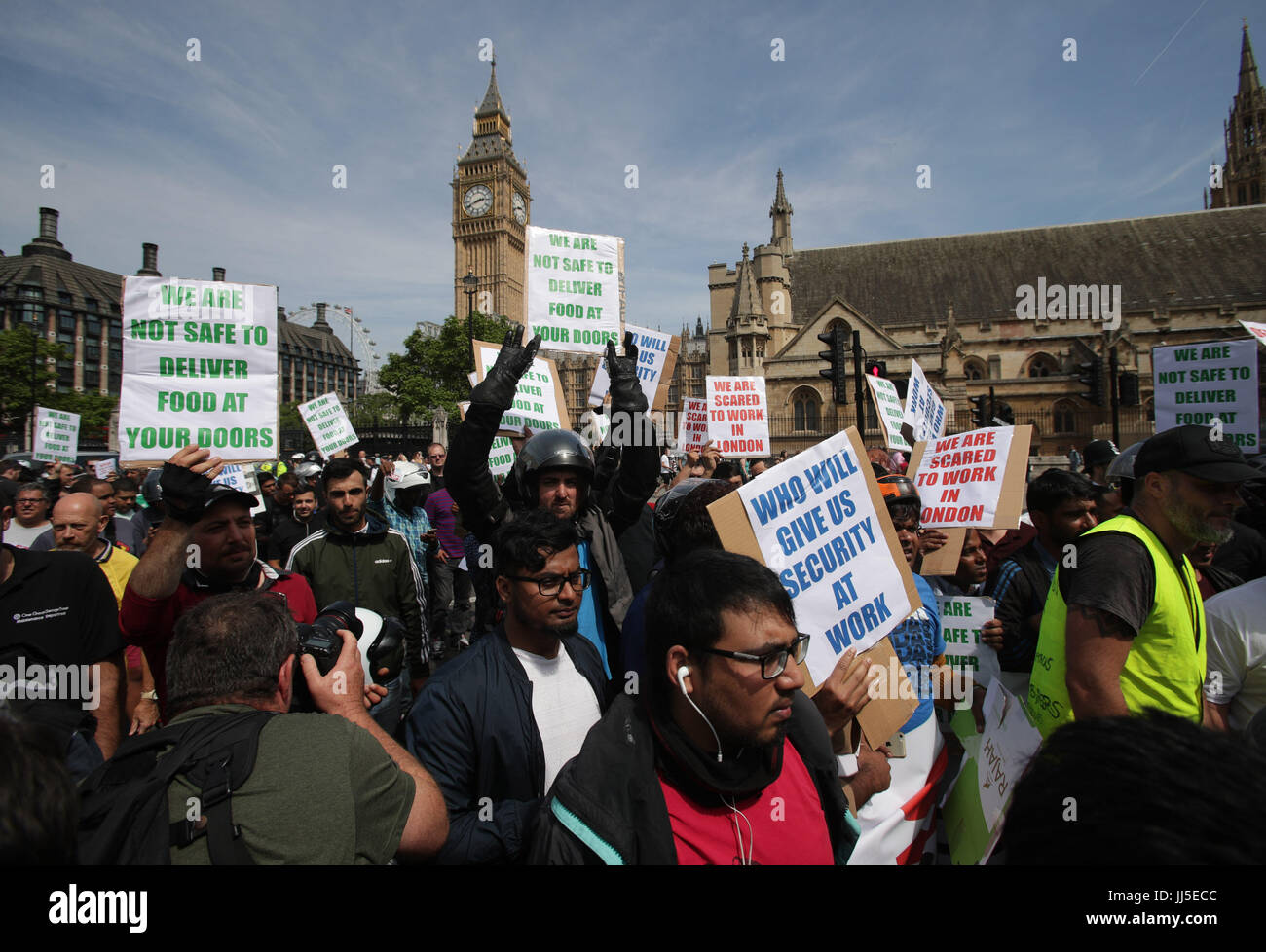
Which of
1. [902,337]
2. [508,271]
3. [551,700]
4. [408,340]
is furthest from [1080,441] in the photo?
[508,271]

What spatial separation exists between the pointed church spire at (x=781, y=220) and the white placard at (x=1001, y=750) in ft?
175

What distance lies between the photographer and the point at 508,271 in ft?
337

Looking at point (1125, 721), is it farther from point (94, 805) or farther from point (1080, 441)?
point (1080, 441)

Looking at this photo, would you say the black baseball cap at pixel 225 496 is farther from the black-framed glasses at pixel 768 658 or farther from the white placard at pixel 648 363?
the white placard at pixel 648 363

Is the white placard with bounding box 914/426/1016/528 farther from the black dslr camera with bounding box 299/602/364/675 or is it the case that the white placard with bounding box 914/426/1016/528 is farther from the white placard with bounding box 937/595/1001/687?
the black dslr camera with bounding box 299/602/364/675

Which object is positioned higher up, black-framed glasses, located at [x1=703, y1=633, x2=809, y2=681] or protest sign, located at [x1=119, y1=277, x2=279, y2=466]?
protest sign, located at [x1=119, y1=277, x2=279, y2=466]

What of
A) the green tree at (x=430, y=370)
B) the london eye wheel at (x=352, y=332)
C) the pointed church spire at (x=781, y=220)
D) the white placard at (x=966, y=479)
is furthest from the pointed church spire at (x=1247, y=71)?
the london eye wheel at (x=352, y=332)

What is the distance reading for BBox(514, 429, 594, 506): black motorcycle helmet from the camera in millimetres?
3596

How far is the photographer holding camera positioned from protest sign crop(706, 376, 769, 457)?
8331 millimetres

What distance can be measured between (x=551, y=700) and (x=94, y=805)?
1354 millimetres

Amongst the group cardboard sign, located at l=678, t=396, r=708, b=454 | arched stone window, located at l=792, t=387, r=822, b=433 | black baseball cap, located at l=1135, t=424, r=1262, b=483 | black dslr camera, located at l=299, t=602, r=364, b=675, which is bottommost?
black dslr camera, located at l=299, t=602, r=364, b=675

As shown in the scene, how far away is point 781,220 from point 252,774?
56.1 m

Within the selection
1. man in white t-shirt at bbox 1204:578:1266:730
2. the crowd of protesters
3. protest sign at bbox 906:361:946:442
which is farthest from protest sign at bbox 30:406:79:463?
man in white t-shirt at bbox 1204:578:1266:730

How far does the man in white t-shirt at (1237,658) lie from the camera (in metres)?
2.66
